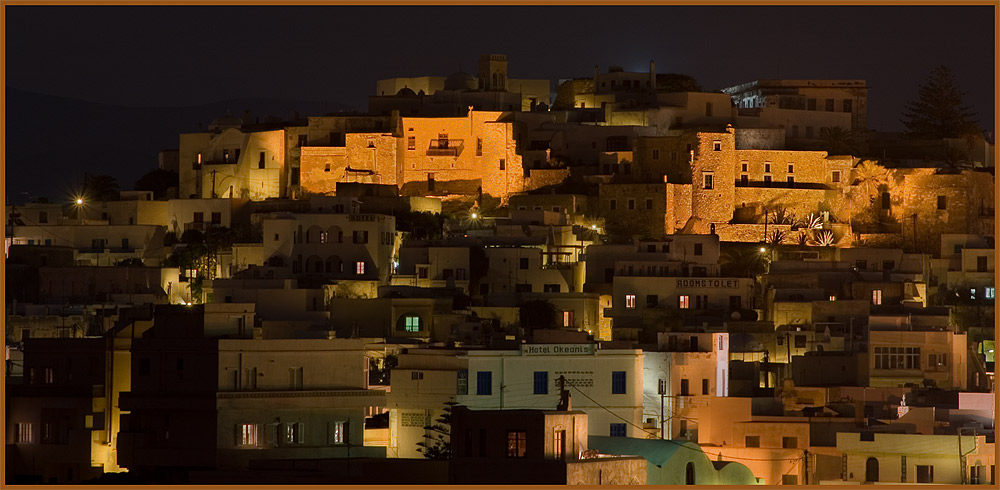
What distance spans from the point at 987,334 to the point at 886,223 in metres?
10.8

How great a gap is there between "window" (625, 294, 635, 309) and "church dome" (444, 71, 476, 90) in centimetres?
1790

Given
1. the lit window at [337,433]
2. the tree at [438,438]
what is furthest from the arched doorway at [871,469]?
the lit window at [337,433]

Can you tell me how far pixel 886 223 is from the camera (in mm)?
61344

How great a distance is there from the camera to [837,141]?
63812 mm

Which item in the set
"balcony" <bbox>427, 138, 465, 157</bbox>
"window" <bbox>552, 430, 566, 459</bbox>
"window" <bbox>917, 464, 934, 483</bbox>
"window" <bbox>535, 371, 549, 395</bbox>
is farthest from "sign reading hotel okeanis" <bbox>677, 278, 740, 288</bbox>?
"window" <bbox>552, 430, 566, 459</bbox>

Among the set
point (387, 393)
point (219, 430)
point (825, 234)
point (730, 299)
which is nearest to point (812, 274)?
point (730, 299)

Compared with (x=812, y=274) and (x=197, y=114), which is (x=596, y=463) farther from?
(x=197, y=114)

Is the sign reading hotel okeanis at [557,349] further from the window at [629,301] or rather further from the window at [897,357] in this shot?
the window at [629,301]

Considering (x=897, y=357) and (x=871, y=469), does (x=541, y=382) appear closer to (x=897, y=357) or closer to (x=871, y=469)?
(x=871, y=469)

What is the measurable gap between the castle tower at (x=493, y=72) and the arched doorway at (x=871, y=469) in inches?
1319

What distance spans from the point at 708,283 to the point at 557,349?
12.5 metres

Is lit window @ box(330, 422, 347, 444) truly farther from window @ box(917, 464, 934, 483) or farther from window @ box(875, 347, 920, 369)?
window @ box(875, 347, 920, 369)

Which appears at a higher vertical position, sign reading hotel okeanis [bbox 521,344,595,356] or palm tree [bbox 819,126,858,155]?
palm tree [bbox 819,126,858,155]

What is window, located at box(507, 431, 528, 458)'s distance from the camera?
95.5 feet
